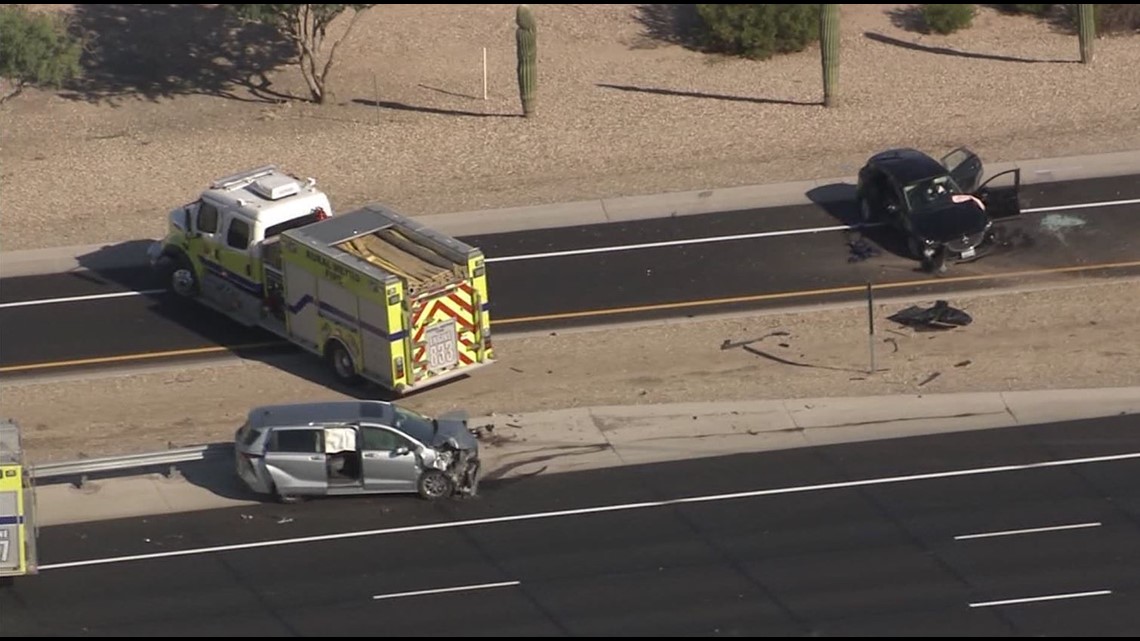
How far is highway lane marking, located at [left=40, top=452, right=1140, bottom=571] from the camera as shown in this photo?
27875mm

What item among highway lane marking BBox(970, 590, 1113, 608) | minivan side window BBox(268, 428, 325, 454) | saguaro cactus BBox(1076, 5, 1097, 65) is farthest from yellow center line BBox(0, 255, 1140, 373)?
highway lane marking BBox(970, 590, 1113, 608)

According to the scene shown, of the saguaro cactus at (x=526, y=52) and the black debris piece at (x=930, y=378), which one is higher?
the saguaro cactus at (x=526, y=52)

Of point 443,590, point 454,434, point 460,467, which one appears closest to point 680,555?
point 443,590

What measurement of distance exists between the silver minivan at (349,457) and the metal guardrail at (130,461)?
1.85 metres

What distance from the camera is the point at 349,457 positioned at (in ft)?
95.3

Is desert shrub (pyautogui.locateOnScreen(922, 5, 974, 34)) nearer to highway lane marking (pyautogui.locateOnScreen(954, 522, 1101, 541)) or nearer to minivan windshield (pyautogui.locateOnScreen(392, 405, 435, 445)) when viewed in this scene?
minivan windshield (pyautogui.locateOnScreen(392, 405, 435, 445))

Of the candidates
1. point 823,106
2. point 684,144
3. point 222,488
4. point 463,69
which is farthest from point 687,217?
point 222,488

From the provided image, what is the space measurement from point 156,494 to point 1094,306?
15924 mm

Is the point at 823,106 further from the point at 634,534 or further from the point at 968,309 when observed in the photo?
the point at 634,534

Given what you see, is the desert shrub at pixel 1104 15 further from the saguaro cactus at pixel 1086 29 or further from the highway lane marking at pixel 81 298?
the highway lane marking at pixel 81 298

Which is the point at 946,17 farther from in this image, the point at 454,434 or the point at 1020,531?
the point at 1020,531

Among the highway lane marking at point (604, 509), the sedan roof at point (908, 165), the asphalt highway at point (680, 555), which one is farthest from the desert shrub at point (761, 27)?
the highway lane marking at point (604, 509)

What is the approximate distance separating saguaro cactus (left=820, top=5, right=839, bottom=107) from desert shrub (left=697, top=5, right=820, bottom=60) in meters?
3.31

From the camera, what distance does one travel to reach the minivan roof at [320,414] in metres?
29.1
